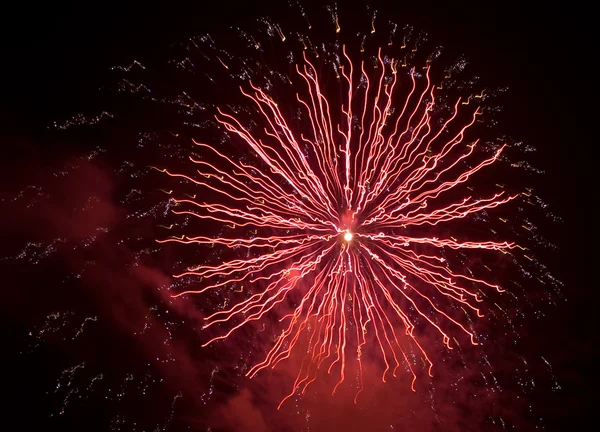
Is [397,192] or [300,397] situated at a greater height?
[397,192]

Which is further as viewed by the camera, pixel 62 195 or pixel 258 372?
pixel 258 372

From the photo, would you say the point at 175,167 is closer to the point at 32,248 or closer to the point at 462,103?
the point at 32,248

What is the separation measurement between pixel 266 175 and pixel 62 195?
413 centimetres

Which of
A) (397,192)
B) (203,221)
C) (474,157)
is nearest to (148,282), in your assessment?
(203,221)

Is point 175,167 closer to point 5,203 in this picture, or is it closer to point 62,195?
point 62,195

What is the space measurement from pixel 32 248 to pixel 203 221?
306 cm

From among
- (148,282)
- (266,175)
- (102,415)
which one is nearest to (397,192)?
(266,175)

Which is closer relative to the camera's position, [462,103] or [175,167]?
[462,103]

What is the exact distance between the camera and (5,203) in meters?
9.23

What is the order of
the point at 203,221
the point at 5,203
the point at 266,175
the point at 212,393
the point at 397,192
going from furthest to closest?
the point at 212,393 < the point at 203,221 < the point at 5,203 < the point at 266,175 < the point at 397,192

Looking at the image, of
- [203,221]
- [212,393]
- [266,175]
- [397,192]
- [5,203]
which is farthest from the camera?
[212,393]

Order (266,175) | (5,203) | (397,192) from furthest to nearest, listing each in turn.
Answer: (5,203), (266,175), (397,192)

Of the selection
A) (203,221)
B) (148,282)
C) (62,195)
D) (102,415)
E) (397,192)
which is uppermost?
(62,195)

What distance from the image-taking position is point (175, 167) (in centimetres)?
953
